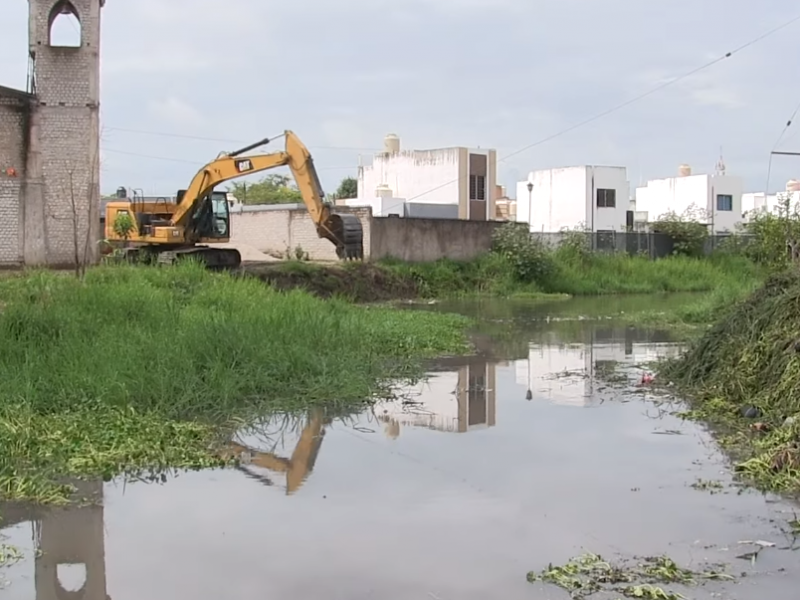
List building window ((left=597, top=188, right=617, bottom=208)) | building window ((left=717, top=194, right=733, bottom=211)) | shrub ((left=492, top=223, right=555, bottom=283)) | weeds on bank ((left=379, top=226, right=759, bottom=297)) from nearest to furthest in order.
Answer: weeds on bank ((left=379, top=226, right=759, bottom=297))
shrub ((left=492, top=223, right=555, bottom=283))
building window ((left=597, top=188, right=617, bottom=208))
building window ((left=717, top=194, right=733, bottom=211))

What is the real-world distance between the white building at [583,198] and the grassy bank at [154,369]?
141 ft

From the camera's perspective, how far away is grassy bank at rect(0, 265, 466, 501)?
8.19 m

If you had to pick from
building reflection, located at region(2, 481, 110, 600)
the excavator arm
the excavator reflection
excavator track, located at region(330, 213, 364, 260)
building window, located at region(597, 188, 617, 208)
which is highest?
building window, located at region(597, 188, 617, 208)

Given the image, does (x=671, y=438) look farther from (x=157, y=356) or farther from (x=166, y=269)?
(x=166, y=269)

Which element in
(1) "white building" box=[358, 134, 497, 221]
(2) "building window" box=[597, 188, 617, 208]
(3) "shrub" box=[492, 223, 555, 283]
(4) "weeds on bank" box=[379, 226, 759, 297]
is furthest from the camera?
(2) "building window" box=[597, 188, 617, 208]

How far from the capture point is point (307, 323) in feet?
44.7

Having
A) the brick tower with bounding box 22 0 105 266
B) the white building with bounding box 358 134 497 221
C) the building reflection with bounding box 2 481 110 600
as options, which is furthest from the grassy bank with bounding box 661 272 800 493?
the white building with bounding box 358 134 497 221

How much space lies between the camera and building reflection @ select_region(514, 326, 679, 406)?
12.9 m

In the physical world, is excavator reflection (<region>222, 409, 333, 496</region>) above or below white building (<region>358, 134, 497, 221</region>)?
below

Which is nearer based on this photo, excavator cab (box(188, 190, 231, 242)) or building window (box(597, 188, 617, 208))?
excavator cab (box(188, 190, 231, 242))

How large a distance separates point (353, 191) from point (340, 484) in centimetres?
7211

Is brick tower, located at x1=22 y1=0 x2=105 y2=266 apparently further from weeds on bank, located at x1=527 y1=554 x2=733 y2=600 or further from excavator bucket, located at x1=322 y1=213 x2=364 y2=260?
weeds on bank, located at x1=527 y1=554 x2=733 y2=600

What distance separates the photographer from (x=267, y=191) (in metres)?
77.6

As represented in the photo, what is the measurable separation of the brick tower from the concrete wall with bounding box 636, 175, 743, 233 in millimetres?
44274
